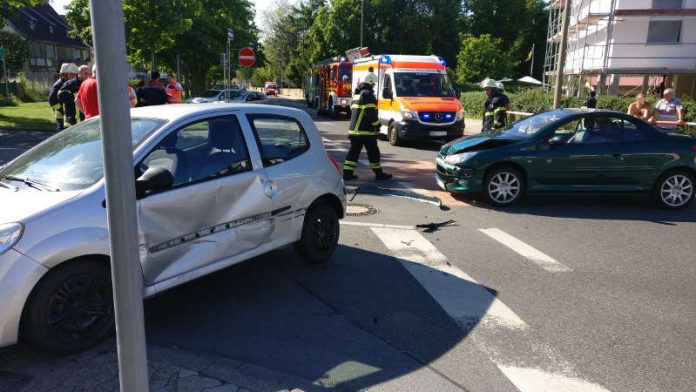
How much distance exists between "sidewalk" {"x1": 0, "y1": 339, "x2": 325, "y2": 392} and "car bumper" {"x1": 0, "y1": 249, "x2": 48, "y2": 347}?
0.27 m

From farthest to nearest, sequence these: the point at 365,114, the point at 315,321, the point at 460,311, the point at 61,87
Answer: the point at 61,87
the point at 365,114
the point at 460,311
the point at 315,321

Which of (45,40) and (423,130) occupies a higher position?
(45,40)

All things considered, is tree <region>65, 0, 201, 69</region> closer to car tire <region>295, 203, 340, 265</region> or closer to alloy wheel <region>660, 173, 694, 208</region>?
car tire <region>295, 203, 340, 265</region>

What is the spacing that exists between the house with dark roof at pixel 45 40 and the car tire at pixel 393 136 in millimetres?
52240

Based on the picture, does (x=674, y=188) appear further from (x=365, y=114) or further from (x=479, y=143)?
(x=365, y=114)

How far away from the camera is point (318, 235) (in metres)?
5.63

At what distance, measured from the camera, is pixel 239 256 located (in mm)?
4598

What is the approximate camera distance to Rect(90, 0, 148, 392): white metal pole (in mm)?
1822

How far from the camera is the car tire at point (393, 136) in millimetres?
16208

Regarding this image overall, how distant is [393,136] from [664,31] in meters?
22.2

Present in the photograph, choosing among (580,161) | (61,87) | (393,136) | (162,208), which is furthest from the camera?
(393,136)

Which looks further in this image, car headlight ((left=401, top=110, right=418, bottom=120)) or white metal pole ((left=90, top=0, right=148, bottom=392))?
car headlight ((left=401, top=110, right=418, bottom=120))

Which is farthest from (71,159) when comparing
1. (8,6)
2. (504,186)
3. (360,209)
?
(8,6)

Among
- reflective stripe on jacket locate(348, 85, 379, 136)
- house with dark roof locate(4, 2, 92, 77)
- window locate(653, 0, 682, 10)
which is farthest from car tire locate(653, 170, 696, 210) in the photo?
house with dark roof locate(4, 2, 92, 77)
